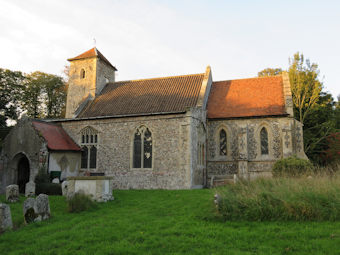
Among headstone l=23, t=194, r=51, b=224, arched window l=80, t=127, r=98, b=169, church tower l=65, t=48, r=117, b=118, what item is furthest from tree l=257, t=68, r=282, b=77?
headstone l=23, t=194, r=51, b=224

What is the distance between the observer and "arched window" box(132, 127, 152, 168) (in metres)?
19.7

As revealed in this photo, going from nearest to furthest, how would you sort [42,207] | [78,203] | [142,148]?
[42,207]
[78,203]
[142,148]

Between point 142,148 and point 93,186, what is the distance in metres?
7.52

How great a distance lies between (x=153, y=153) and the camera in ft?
63.9

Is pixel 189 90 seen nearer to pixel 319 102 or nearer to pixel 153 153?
pixel 153 153

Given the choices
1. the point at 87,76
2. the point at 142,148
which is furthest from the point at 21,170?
the point at 87,76

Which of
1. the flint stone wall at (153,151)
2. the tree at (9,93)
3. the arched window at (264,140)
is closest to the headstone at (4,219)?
the flint stone wall at (153,151)

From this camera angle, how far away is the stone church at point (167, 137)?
744 inches

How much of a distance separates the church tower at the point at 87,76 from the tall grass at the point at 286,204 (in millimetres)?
20092

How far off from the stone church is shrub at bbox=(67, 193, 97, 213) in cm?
804

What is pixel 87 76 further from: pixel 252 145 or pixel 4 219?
pixel 4 219

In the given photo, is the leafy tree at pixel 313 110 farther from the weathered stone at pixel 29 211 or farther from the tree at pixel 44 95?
the tree at pixel 44 95

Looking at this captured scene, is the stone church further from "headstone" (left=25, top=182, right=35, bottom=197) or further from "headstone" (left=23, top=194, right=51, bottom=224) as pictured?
"headstone" (left=23, top=194, right=51, bottom=224)

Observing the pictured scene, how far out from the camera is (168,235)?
734cm
